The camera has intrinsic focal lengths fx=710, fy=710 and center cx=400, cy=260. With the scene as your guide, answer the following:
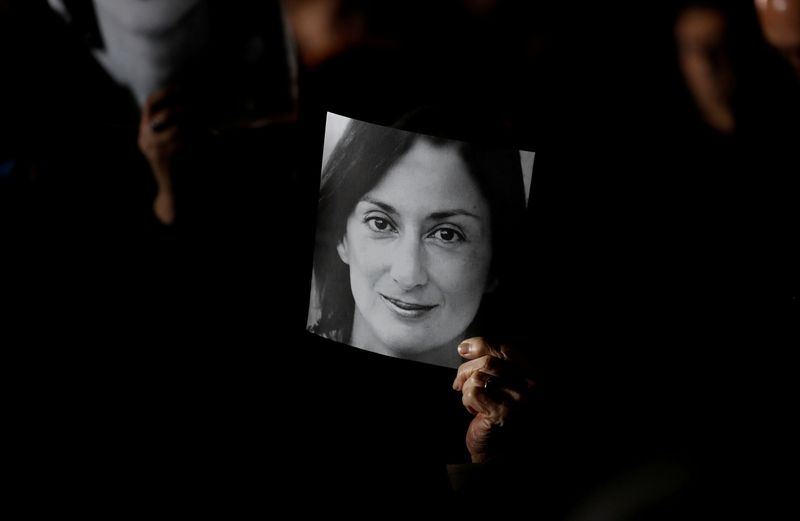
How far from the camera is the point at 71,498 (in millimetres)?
705

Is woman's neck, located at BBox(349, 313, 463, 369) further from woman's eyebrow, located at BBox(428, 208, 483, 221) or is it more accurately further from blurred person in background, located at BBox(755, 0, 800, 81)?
blurred person in background, located at BBox(755, 0, 800, 81)

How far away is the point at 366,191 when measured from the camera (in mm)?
742

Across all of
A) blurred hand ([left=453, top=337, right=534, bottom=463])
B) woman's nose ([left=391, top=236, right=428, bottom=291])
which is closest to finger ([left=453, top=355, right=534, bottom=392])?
blurred hand ([left=453, top=337, right=534, bottom=463])

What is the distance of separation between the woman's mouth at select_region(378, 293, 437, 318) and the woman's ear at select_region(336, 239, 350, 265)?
0.18 feet

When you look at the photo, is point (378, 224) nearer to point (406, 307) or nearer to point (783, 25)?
point (406, 307)

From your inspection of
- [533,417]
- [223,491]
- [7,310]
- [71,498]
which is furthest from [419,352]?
[7,310]

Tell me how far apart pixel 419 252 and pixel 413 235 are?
19 millimetres

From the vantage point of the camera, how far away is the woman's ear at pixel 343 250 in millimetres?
763

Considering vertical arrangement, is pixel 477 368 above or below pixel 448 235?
below

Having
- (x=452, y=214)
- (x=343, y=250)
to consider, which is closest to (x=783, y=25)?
(x=452, y=214)

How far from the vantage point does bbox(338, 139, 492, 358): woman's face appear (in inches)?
28.2

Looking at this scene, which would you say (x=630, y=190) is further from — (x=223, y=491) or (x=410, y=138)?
(x=223, y=491)

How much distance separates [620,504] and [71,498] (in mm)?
523

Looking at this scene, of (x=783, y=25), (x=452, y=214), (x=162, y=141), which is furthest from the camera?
(x=162, y=141)
